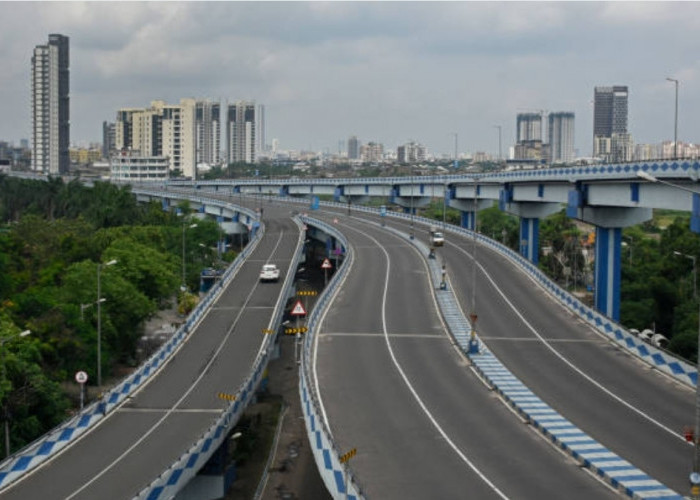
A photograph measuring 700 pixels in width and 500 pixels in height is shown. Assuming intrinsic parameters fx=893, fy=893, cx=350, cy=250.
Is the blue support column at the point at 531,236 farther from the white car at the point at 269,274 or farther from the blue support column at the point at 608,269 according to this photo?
the white car at the point at 269,274

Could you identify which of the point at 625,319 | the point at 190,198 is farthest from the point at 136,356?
the point at 190,198

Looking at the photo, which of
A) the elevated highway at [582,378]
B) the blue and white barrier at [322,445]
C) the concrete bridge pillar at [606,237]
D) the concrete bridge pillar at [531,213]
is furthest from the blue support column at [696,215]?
the concrete bridge pillar at [531,213]

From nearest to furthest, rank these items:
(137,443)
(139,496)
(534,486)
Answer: (534,486), (139,496), (137,443)

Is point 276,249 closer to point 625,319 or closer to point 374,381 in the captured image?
point 625,319

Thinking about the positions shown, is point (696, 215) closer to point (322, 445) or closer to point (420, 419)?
point (420, 419)

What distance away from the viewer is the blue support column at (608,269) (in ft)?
204

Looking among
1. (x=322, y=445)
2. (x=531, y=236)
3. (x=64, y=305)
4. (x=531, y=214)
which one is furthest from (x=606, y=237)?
(x=322, y=445)

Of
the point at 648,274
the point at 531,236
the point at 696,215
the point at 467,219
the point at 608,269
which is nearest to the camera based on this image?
the point at 696,215

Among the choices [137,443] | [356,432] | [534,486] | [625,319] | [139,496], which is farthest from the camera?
[625,319]

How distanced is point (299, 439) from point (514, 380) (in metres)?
15.4

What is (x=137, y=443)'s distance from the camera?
34438 mm

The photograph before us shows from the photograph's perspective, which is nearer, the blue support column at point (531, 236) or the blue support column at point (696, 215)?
the blue support column at point (696, 215)

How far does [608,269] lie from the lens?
6269cm

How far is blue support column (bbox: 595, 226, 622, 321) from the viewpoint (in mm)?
62094
